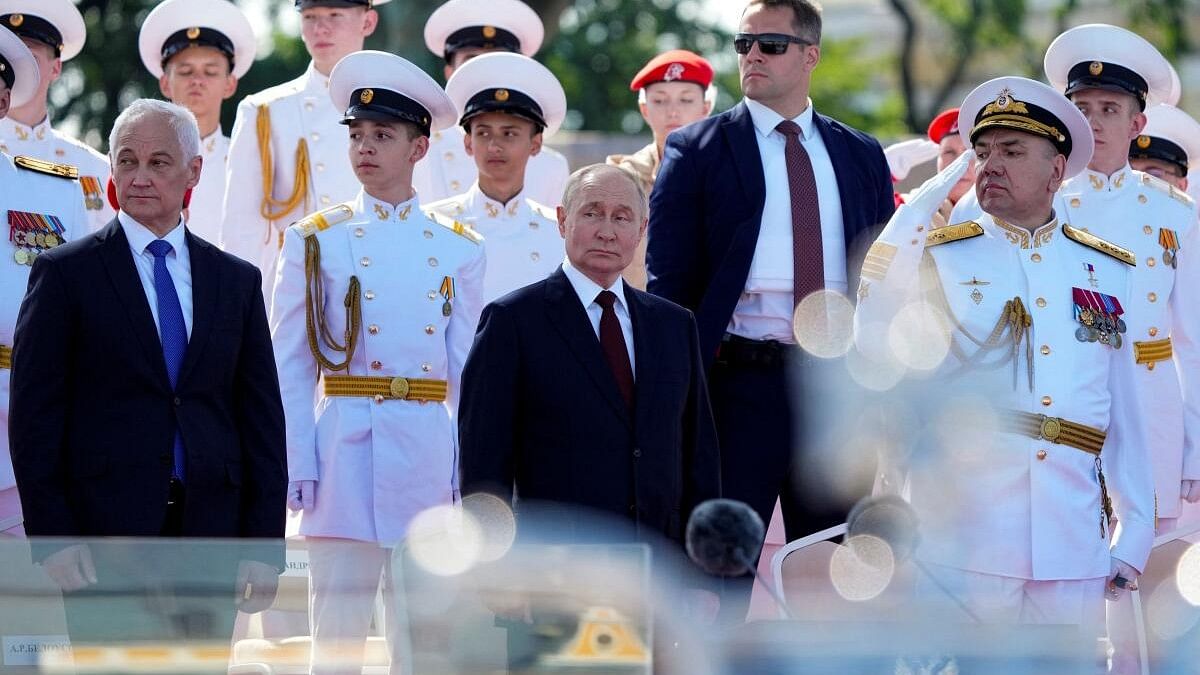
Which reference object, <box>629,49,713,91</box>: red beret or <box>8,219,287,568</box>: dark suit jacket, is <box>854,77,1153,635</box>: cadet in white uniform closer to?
<box>8,219,287,568</box>: dark suit jacket

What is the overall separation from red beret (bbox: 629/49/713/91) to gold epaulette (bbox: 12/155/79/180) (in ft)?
8.46

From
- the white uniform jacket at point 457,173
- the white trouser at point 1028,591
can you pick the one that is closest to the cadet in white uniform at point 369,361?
the white trouser at point 1028,591

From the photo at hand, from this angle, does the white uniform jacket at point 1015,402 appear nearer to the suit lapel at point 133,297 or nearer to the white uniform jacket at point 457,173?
the suit lapel at point 133,297

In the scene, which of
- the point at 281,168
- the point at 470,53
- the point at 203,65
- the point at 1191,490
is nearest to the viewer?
the point at 1191,490

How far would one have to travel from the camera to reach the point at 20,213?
6.32m

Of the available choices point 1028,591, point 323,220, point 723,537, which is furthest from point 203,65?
point 723,537

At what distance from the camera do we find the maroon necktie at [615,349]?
17.4ft

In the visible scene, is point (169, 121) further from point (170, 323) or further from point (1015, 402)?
point (1015, 402)

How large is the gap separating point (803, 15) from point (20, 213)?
8.09 feet

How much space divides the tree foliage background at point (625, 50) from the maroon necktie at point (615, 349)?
32.2 ft

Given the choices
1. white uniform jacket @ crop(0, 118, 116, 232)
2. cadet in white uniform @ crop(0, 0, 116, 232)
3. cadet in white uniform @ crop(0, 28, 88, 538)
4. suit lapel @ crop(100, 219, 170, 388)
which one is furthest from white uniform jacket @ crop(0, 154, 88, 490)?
suit lapel @ crop(100, 219, 170, 388)

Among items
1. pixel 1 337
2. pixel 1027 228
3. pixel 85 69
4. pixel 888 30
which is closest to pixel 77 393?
pixel 1 337

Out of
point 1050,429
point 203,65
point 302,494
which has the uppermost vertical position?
point 203,65

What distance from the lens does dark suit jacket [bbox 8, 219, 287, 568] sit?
16.5 ft
